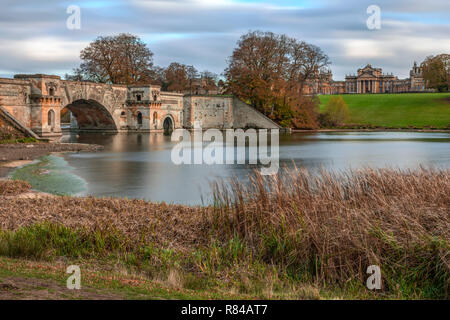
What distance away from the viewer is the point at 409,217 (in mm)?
7684

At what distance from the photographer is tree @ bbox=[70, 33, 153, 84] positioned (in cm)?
5403

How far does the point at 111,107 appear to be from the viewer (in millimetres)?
47281

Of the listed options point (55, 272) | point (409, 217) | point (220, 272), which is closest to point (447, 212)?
point (409, 217)

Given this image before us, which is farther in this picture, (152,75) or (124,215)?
(152,75)

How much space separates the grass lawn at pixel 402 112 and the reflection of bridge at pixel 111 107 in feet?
55.9

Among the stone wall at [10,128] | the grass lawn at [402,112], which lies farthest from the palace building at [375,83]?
the stone wall at [10,128]

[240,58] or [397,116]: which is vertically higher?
[240,58]

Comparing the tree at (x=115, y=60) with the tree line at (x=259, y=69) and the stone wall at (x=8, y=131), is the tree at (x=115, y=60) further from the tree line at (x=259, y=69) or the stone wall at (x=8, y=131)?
the stone wall at (x=8, y=131)

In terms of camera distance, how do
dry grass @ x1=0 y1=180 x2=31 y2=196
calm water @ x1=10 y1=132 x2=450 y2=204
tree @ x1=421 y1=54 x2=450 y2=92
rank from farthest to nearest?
tree @ x1=421 y1=54 x2=450 y2=92, calm water @ x1=10 y1=132 x2=450 y2=204, dry grass @ x1=0 y1=180 x2=31 y2=196

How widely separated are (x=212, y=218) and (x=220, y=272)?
2.13 metres

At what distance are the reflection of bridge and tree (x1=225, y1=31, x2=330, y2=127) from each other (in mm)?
1832

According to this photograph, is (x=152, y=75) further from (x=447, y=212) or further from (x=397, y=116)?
(x=447, y=212)

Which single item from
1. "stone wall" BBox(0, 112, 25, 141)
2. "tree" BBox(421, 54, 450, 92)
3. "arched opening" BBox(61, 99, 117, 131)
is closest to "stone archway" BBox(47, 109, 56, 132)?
"stone wall" BBox(0, 112, 25, 141)

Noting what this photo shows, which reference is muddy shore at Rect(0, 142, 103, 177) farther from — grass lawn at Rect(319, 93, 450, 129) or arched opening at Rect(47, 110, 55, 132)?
grass lawn at Rect(319, 93, 450, 129)
